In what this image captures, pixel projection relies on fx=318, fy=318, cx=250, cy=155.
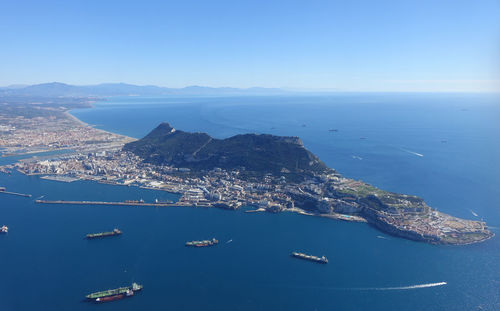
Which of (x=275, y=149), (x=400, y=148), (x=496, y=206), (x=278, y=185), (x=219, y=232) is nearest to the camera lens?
(x=219, y=232)

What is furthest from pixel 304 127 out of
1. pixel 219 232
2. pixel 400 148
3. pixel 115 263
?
pixel 115 263

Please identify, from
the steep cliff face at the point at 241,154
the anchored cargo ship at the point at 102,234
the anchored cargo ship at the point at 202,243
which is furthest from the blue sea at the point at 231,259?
the steep cliff face at the point at 241,154

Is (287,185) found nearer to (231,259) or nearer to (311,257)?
(311,257)

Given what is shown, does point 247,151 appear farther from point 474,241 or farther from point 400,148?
point 400,148

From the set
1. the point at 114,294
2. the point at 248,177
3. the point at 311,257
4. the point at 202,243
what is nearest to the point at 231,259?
the point at 202,243

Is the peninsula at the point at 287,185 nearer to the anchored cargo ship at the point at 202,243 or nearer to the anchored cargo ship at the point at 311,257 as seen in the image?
the anchored cargo ship at the point at 202,243

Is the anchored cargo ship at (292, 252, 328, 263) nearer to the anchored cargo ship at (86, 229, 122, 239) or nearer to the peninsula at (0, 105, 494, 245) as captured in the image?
the peninsula at (0, 105, 494, 245)

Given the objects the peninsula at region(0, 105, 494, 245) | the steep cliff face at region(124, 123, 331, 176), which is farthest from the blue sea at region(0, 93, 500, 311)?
the steep cliff face at region(124, 123, 331, 176)
